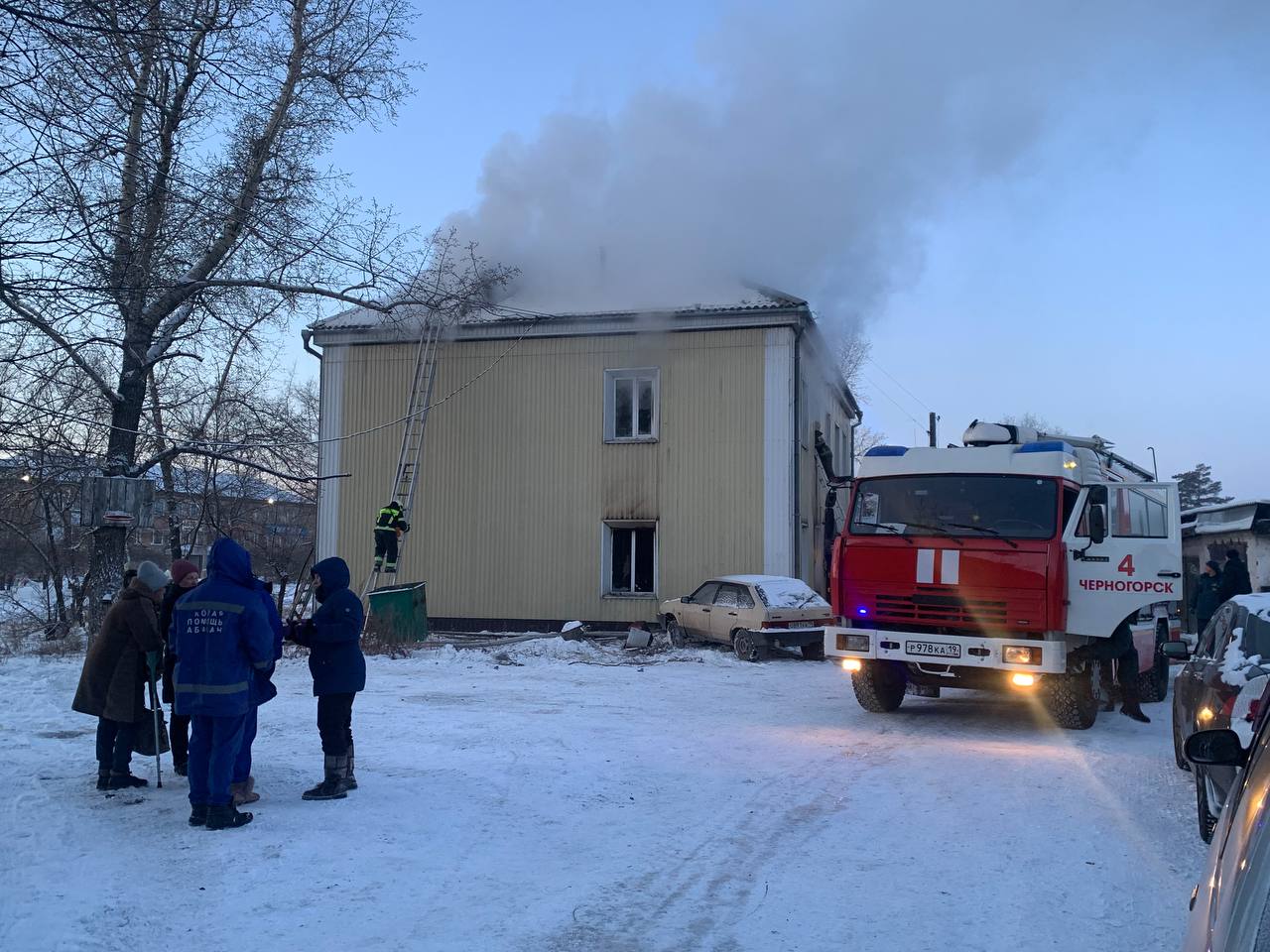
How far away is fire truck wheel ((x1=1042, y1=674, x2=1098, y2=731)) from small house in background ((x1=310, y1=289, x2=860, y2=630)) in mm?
10301

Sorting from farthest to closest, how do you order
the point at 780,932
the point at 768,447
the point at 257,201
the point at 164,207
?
the point at 768,447
the point at 257,201
the point at 164,207
the point at 780,932

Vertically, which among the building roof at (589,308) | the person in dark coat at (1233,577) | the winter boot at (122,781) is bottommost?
the winter boot at (122,781)

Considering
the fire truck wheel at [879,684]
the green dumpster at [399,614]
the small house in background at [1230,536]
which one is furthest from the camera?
the small house in background at [1230,536]

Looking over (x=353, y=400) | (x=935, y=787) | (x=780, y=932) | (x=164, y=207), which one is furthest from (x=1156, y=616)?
(x=353, y=400)

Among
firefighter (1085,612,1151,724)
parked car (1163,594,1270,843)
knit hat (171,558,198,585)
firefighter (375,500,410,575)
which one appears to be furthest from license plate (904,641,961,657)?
firefighter (375,500,410,575)

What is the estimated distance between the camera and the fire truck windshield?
10531mm

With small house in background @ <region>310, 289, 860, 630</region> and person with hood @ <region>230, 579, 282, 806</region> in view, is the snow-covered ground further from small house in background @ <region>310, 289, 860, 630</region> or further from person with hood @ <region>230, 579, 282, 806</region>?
small house in background @ <region>310, 289, 860, 630</region>

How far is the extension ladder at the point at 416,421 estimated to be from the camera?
22.0 meters

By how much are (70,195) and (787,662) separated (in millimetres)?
13335

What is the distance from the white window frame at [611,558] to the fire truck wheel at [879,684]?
1033 cm

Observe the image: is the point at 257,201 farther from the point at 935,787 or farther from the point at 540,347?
the point at 540,347

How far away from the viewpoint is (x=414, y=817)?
258 inches

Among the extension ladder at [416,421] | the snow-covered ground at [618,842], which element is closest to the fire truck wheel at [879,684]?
the snow-covered ground at [618,842]

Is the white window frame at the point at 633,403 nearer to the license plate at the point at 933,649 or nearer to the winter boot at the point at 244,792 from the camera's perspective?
the license plate at the point at 933,649
